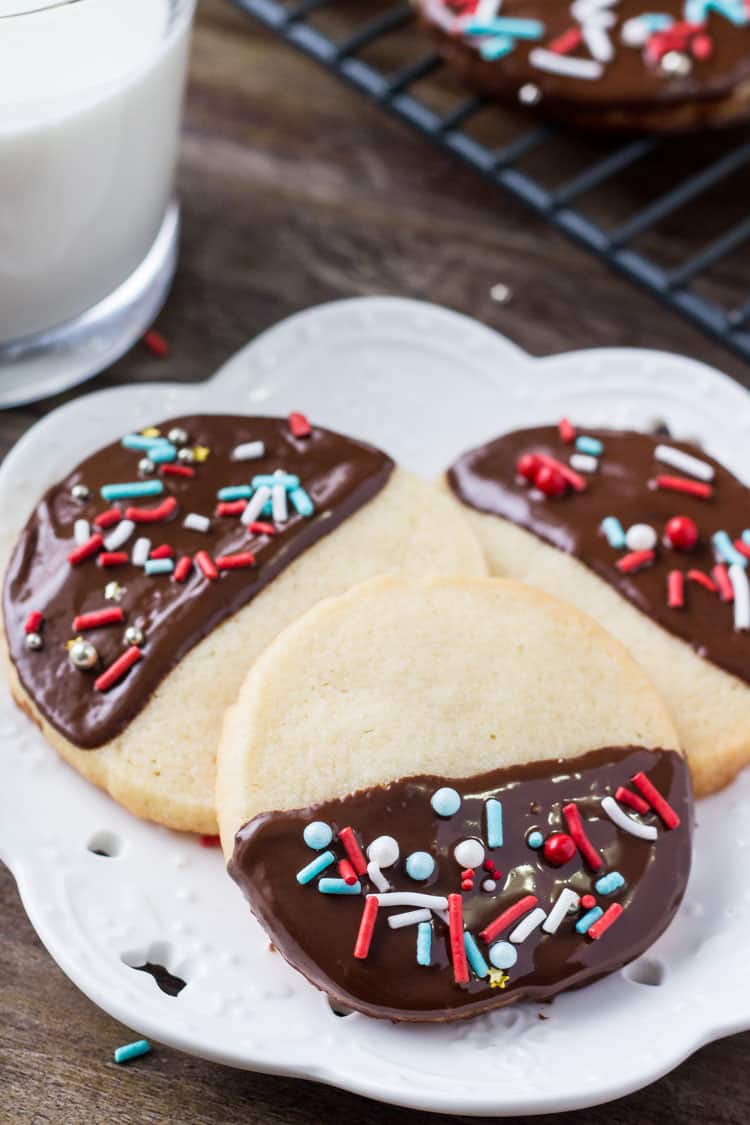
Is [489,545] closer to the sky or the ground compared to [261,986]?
closer to the sky

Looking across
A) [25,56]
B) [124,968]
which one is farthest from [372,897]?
[25,56]

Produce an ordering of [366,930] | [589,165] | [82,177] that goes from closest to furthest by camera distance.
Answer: [366,930] < [82,177] < [589,165]

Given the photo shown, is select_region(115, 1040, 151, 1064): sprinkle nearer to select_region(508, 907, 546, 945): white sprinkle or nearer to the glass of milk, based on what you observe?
select_region(508, 907, 546, 945): white sprinkle

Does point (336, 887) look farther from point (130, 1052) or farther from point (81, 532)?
point (81, 532)

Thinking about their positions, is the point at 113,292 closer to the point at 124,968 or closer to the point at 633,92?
the point at 633,92

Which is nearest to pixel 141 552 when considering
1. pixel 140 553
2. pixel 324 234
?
pixel 140 553

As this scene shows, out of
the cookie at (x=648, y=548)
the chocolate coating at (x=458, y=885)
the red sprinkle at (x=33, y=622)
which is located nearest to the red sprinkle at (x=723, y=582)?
the cookie at (x=648, y=548)
